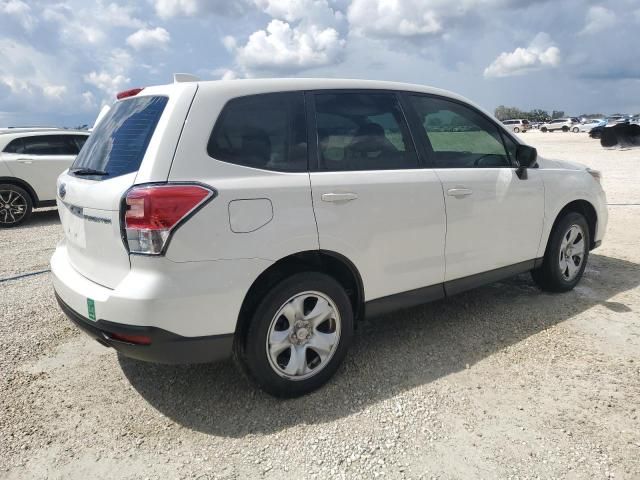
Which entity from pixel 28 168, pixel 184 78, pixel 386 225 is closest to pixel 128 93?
pixel 184 78

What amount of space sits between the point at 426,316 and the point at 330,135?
1.97m

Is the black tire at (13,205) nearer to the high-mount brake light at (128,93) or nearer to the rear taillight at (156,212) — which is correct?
the high-mount brake light at (128,93)

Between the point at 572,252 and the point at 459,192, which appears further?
the point at 572,252

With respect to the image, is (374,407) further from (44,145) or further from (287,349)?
(44,145)

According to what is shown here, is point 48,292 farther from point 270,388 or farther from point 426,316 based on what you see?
point 426,316

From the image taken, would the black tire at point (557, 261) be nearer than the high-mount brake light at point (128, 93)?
No

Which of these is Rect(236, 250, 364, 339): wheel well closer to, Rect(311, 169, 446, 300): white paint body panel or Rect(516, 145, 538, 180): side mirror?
Rect(311, 169, 446, 300): white paint body panel

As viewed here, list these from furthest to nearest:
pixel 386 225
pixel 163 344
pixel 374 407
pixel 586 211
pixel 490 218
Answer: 1. pixel 586 211
2. pixel 490 218
3. pixel 386 225
4. pixel 374 407
5. pixel 163 344

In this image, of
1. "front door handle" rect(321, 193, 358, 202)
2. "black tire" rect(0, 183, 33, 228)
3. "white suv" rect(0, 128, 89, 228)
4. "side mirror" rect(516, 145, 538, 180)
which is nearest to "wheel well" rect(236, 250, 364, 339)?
"front door handle" rect(321, 193, 358, 202)

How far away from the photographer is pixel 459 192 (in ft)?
11.6

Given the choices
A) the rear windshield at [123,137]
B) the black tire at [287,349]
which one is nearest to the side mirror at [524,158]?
the black tire at [287,349]

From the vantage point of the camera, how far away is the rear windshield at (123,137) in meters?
2.63

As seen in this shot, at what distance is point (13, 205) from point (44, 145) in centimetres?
130

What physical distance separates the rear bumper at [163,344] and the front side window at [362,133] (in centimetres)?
118
